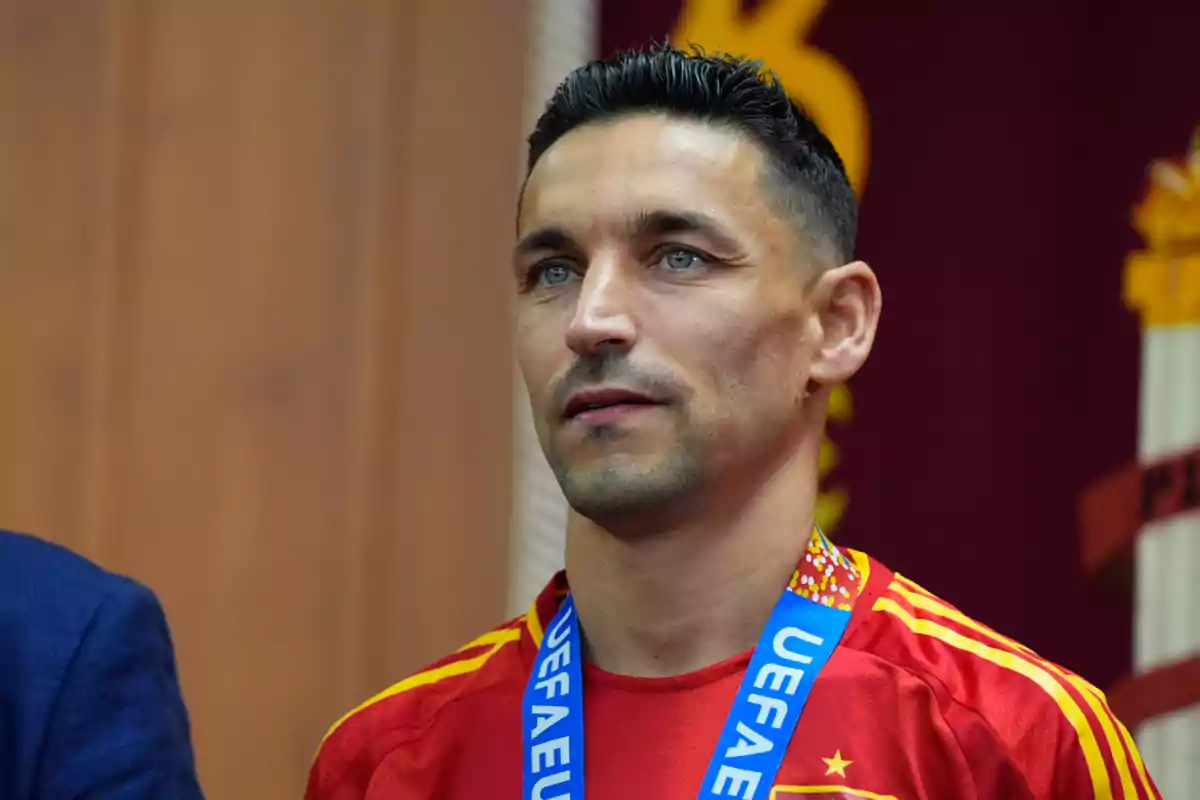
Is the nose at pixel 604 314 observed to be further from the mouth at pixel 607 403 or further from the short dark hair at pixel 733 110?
the short dark hair at pixel 733 110

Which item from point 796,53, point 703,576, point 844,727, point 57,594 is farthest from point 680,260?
point 796,53

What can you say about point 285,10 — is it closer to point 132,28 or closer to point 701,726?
point 132,28

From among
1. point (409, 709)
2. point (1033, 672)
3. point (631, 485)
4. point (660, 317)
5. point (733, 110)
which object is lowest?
point (409, 709)

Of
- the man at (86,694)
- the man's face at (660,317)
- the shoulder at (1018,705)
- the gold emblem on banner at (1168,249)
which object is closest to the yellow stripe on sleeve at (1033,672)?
the shoulder at (1018,705)

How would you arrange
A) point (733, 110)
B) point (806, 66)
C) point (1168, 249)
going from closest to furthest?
point (733, 110) → point (1168, 249) → point (806, 66)

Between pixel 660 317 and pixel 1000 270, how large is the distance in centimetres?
74

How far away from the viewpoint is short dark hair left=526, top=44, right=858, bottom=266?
3.19 feet

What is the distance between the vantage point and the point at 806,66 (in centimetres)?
159

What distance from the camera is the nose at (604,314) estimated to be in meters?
0.89

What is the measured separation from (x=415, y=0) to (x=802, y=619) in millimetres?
936

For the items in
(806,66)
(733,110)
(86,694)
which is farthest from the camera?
(806,66)

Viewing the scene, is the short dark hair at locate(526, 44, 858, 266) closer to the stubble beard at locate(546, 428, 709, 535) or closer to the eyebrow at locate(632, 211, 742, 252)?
the eyebrow at locate(632, 211, 742, 252)

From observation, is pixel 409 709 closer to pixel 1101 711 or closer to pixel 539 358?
pixel 539 358

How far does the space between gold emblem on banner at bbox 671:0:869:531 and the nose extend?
0.70 meters
